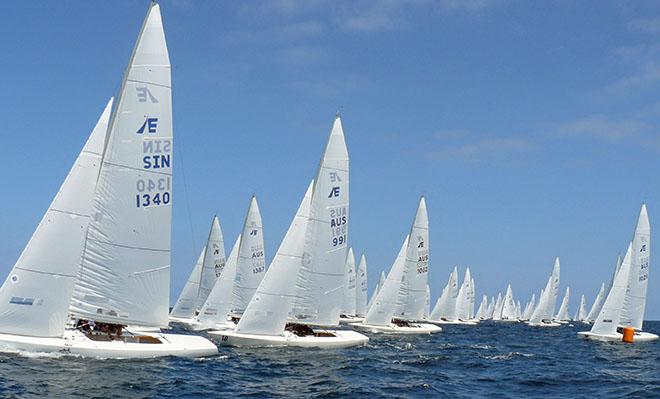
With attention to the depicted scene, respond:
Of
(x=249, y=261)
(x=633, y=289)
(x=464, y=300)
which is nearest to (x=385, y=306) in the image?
(x=249, y=261)

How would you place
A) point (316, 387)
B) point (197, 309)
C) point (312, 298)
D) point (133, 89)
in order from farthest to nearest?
point (197, 309)
point (312, 298)
point (133, 89)
point (316, 387)

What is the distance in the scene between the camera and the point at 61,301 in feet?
57.7

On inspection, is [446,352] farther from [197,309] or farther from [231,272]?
[197,309]

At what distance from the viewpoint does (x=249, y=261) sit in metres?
37.4

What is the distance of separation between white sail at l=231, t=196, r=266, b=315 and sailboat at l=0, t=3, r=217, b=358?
1605cm

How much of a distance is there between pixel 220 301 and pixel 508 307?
94.9 meters

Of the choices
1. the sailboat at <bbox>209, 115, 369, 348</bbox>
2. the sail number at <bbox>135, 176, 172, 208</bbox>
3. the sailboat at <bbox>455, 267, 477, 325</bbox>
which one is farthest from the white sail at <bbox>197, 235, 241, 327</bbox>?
the sailboat at <bbox>455, 267, 477, 325</bbox>

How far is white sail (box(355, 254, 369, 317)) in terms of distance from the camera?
70.2 m

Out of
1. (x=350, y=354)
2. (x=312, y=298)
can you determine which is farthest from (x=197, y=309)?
(x=350, y=354)

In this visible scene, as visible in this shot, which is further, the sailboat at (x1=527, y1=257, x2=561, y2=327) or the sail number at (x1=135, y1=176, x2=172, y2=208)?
the sailboat at (x1=527, y1=257, x2=561, y2=327)

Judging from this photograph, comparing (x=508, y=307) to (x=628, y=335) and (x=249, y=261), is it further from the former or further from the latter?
(x=249, y=261)

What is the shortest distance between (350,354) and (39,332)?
37.9 feet

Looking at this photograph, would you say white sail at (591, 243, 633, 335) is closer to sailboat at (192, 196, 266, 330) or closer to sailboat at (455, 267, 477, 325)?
sailboat at (192, 196, 266, 330)

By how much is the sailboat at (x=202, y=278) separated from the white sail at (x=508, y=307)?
3395 inches
